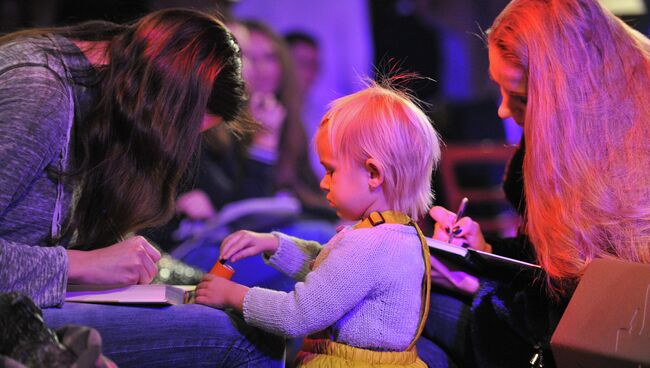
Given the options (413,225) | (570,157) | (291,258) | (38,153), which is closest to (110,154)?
(38,153)

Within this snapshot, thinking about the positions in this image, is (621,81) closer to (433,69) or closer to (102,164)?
(102,164)

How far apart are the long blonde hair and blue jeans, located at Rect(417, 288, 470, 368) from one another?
228 millimetres

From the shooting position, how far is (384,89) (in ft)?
4.09

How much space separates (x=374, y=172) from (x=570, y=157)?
346 millimetres

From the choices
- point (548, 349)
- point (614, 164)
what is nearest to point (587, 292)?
point (548, 349)

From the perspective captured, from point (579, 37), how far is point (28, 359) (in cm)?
104

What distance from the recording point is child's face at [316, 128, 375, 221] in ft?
3.85

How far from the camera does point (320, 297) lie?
1.06m

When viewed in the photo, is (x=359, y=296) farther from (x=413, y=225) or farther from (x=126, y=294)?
(x=126, y=294)

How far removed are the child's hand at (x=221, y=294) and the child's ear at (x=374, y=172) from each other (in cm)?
27

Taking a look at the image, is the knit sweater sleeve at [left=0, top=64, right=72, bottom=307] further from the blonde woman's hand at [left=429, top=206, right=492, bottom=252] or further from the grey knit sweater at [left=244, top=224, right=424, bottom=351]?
the blonde woman's hand at [left=429, top=206, right=492, bottom=252]

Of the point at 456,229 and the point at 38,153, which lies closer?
the point at 38,153

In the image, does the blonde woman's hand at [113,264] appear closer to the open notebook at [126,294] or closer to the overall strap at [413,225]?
the open notebook at [126,294]

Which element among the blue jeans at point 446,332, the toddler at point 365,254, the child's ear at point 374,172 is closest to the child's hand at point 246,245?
the toddler at point 365,254
